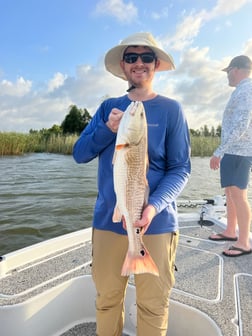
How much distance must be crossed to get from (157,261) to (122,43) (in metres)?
1.25

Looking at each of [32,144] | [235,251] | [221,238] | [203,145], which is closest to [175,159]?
[235,251]

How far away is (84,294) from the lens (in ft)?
8.44

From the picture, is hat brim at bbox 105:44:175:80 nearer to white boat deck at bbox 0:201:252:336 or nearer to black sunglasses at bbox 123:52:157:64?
black sunglasses at bbox 123:52:157:64

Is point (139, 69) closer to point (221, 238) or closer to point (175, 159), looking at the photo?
point (175, 159)

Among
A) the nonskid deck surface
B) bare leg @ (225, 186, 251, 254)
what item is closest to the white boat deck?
the nonskid deck surface

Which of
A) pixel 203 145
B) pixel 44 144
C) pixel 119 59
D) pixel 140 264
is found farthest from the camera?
pixel 44 144

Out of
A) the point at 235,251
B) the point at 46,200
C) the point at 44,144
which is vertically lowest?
the point at 46,200

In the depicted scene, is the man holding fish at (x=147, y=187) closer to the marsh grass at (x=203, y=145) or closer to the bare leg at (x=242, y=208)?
the bare leg at (x=242, y=208)

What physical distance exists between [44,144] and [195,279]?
28646mm

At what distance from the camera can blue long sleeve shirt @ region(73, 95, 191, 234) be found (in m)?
1.66

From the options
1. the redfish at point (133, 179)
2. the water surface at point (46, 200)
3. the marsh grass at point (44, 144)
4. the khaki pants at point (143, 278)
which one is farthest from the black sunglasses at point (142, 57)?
the marsh grass at point (44, 144)

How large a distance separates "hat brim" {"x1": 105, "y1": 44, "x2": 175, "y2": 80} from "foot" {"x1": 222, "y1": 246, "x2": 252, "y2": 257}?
2.05 meters

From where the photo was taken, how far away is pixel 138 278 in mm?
1724

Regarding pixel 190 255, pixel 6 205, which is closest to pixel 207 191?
pixel 6 205
